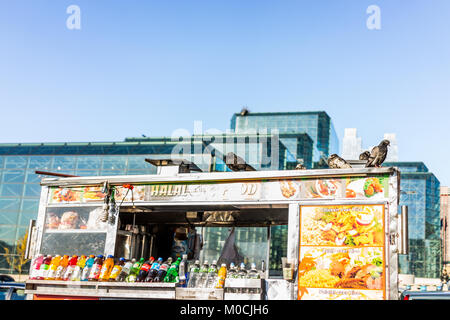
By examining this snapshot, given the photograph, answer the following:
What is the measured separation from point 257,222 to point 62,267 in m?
5.50

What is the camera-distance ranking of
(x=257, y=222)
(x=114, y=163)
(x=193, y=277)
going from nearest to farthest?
(x=193, y=277) < (x=257, y=222) < (x=114, y=163)

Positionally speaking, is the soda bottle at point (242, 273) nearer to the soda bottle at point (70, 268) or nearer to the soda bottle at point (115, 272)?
the soda bottle at point (115, 272)

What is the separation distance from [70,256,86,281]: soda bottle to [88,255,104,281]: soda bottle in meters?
0.41

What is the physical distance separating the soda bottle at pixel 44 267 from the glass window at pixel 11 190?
48683 mm

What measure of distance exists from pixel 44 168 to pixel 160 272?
49331 mm

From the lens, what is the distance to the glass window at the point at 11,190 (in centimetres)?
5669

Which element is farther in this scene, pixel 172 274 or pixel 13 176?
pixel 13 176

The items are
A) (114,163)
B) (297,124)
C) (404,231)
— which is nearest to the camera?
(404,231)

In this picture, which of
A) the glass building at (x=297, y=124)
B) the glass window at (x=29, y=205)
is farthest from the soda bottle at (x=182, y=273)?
the glass building at (x=297, y=124)

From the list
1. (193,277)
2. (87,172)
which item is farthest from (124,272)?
(87,172)

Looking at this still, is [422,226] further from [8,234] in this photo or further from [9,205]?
[9,205]

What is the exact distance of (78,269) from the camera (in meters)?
11.5

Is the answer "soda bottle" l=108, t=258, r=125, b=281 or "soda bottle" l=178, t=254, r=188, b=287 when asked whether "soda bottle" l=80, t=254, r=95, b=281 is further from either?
"soda bottle" l=178, t=254, r=188, b=287
